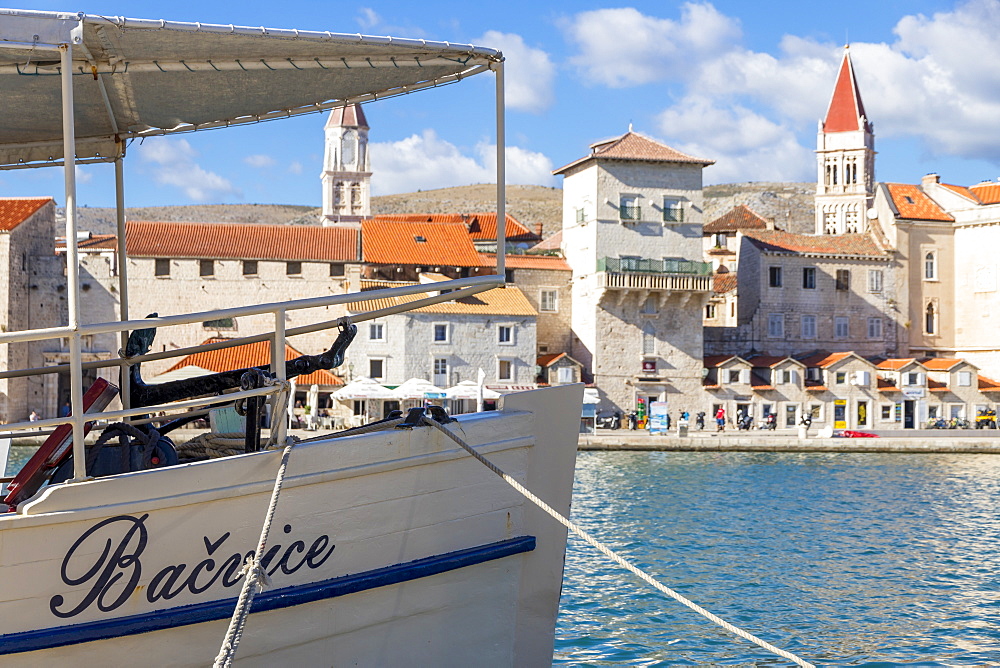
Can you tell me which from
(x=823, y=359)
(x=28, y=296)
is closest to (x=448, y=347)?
(x=823, y=359)

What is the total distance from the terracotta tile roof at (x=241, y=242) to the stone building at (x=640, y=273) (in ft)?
35.0

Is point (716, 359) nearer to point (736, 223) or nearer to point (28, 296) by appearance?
point (736, 223)

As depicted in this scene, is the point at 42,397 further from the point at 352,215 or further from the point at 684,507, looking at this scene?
the point at 352,215

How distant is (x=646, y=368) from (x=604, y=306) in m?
3.27

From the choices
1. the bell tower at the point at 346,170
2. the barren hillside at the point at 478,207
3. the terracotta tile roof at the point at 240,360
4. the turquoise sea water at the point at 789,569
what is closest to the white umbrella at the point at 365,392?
the terracotta tile roof at the point at 240,360

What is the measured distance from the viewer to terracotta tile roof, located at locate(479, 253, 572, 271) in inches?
1855

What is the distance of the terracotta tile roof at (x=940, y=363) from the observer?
46.1 metres

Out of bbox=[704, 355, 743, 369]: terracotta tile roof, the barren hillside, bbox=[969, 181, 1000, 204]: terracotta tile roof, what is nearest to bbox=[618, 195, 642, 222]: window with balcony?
bbox=[704, 355, 743, 369]: terracotta tile roof

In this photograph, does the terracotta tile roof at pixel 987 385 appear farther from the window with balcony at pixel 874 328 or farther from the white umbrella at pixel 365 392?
the white umbrella at pixel 365 392

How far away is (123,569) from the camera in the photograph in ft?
16.6

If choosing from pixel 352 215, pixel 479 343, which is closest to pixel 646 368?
pixel 479 343

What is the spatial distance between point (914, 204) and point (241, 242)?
3262 cm

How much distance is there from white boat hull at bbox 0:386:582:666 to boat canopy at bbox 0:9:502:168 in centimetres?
207

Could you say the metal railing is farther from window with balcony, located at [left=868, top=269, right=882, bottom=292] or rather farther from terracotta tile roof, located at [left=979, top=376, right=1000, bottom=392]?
terracotta tile roof, located at [left=979, top=376, right=1000, bottom=392]
